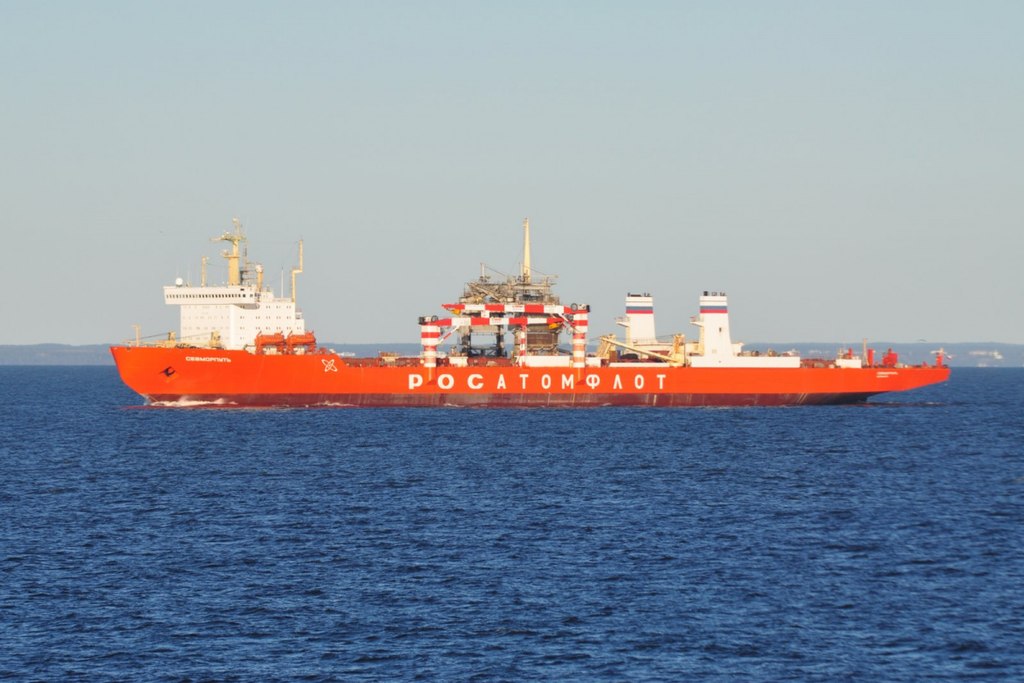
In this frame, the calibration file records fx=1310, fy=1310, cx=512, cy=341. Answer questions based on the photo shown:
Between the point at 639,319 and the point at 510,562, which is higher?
the point at 639,319

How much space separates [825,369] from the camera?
275ft

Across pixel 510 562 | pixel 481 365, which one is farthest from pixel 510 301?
pixel 510 562

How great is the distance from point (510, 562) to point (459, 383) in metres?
50.8

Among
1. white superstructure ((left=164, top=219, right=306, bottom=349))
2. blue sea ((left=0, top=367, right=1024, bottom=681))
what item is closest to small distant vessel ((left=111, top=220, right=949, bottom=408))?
white superstructure ((left=164, top=219, right=306, bottom=349))

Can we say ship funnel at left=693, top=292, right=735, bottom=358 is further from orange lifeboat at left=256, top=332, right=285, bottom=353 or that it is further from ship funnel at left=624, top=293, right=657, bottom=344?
orange lifeboat at left=256, top=332, right=285, bottom=353

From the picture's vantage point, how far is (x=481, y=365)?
8356 centimetres

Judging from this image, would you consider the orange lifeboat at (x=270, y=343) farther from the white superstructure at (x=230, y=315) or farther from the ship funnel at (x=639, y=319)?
the ship funnel at (x=639, y=319)

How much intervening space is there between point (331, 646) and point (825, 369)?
64957mm

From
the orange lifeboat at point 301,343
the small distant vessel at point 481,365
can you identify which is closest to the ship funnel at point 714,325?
the small distant vessel at point 481,365

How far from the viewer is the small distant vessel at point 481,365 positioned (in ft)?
254

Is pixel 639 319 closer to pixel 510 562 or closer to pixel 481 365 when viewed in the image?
pixel 481 365

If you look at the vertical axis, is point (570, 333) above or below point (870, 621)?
above

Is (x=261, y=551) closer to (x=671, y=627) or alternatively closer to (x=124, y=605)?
(x=124, y=605)

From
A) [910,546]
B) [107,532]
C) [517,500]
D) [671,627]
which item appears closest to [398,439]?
[517,500]
